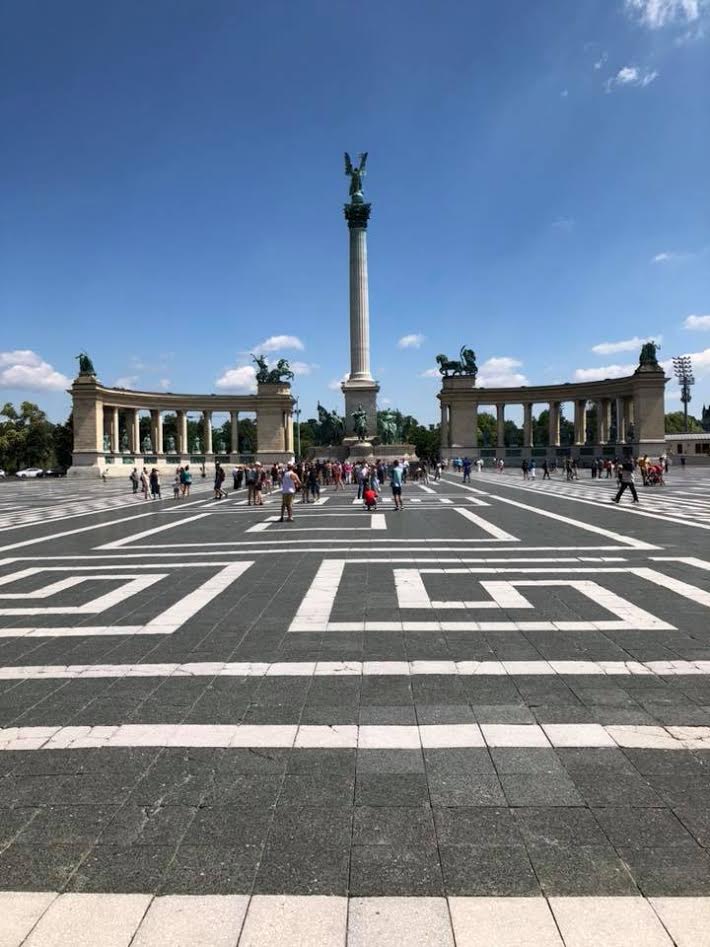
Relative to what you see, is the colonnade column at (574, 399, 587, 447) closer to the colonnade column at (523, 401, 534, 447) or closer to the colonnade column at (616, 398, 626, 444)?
the colonnade column at (616, 398, 626, 444)

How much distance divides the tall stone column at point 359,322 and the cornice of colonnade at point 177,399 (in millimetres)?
24092

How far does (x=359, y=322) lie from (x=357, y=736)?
68.1 metres

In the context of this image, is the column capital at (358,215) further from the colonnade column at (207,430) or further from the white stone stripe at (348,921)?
the white stone stripe at (348,921)

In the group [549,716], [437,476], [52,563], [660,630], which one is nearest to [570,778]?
[549,716]

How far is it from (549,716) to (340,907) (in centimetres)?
249

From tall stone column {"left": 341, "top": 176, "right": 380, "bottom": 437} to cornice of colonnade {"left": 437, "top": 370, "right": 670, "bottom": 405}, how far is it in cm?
2140

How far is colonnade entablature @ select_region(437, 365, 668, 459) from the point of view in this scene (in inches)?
3110

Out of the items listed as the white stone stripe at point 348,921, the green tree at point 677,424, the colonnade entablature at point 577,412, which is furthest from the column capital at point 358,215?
the green tree at point 677,424

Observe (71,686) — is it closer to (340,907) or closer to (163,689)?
(163,689)

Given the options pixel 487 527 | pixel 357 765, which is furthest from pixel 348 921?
pixel 487 527

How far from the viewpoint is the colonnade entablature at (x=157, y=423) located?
7994 centimetres

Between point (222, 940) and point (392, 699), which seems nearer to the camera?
point (222, 940)

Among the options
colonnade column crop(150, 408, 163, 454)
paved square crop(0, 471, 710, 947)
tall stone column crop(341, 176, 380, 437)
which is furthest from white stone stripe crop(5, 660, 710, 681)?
colonnade column crop(150, 408, 163, 454)

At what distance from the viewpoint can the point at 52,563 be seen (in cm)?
1287
